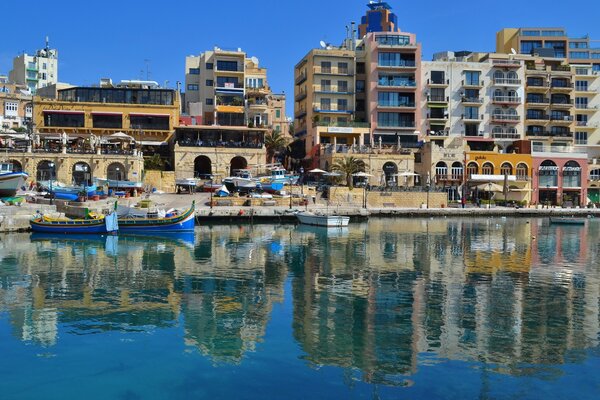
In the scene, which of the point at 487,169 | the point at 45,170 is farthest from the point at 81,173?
the point at 487,169

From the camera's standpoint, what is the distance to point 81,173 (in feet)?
198

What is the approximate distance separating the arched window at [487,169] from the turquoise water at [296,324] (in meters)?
35.8

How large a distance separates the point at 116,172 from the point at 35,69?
6932 cm

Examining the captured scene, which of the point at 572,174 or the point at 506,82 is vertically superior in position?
the point at 506,82

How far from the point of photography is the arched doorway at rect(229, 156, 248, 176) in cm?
6744

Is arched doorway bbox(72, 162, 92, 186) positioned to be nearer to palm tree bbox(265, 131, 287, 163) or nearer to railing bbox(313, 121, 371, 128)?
palm tree bbox(265, 131, 287, 163)

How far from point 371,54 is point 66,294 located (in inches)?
2297

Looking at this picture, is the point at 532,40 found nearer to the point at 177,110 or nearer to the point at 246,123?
the point at 246,123

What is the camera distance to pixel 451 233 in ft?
154

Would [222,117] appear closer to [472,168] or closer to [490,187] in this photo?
[472,168]

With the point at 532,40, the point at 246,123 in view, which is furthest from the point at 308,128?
the point at 532,40

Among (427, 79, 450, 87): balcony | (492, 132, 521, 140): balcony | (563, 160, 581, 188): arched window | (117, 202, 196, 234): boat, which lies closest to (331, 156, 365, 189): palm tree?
(427, 79, 450, 87): balcony

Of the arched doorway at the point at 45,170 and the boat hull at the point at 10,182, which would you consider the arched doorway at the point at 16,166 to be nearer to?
the arched doorway at the point at 45,170

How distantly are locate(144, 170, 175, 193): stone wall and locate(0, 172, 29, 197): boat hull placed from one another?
44.1ft
